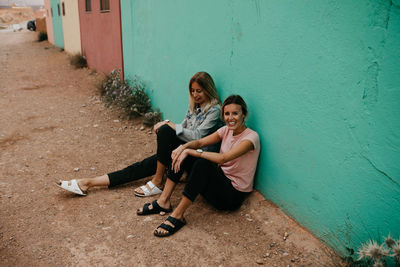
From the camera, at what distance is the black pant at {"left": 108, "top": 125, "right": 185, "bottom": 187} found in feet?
9.22

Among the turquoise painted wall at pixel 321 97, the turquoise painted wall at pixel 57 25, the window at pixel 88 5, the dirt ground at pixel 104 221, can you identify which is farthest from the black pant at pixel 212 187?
the turquoise painted wall at pixel 57 25

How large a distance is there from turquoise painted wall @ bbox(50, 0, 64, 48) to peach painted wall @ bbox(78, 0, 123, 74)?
3.99 m

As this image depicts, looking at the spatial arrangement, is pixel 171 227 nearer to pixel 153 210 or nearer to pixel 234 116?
pixel 153 210

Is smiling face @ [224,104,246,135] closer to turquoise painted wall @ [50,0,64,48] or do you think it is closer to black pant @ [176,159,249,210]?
black pant @ [176,159,249,210]

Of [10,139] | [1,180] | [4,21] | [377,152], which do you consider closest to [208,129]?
[377,152]

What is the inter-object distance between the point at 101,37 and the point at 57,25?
725 cm

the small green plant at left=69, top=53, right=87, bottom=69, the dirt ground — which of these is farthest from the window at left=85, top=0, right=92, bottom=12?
the dirt ground

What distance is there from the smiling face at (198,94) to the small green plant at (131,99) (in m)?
1.68

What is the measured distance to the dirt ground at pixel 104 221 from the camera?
213 cm

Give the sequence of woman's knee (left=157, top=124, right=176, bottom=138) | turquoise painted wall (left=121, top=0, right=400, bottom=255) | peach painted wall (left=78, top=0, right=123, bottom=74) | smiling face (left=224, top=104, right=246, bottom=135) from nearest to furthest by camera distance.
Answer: turquoise painted wall (left=121, top=0, right=400, bottom=255), smiling face (left=224, top=104, right=246, bottom=135), woman's knee (left=157, top=124, right=176, bottom=138), peach painted wall (left=78, top=0, right=123, bottom=74)

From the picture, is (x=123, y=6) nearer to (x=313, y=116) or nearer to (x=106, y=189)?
(x=106, y=189)

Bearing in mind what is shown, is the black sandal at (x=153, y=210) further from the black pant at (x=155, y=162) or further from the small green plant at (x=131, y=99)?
the small green plant at (x=131, y=99)

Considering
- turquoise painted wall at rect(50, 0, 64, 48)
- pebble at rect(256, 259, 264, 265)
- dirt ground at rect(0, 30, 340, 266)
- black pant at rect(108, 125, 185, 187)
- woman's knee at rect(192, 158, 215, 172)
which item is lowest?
dirt ground at rect(0, 30, 340, 266)

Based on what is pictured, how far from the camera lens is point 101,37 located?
698cm
